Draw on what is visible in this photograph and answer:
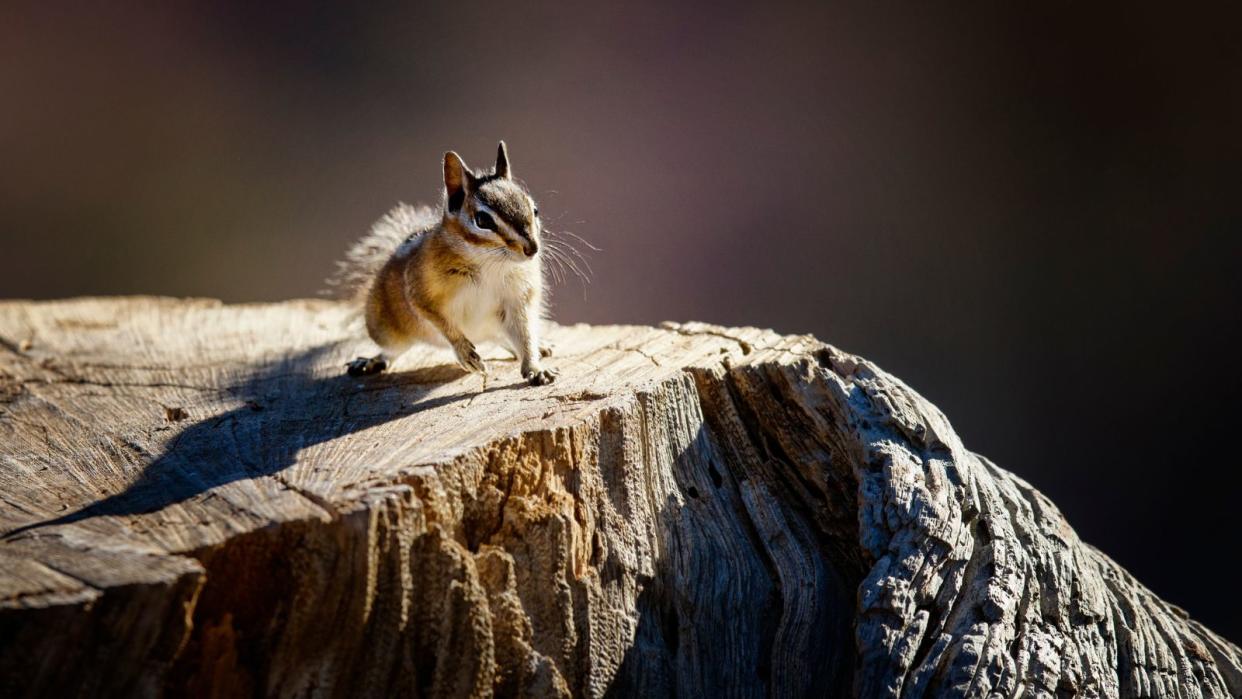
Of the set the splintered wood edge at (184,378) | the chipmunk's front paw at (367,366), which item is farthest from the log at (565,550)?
the chipmunk's front paw at (367,366)

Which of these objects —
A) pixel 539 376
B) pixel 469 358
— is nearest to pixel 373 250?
pixel 469 358

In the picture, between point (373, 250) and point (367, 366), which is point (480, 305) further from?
point (373, 250)

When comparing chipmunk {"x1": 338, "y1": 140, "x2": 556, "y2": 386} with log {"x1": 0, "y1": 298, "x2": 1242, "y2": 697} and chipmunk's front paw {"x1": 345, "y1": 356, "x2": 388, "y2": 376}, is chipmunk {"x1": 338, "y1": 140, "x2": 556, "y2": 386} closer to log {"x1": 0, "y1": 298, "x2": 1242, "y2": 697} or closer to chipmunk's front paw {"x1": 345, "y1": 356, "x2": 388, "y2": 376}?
chipmunk's front paw {"x1": 345, "y1": 356, "x2": 388, "y2": 376}

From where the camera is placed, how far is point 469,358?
99.2 inches

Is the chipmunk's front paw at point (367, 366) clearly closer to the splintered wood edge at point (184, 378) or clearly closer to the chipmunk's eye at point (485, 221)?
the splintered wood edge at point (184, 378)

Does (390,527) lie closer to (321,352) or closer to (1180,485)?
(321,352)

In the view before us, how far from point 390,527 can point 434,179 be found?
421cm

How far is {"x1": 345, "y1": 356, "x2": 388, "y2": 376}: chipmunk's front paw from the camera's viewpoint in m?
2.53

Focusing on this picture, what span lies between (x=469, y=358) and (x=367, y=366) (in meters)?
0.28

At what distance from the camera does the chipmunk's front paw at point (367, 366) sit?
2.53 metres

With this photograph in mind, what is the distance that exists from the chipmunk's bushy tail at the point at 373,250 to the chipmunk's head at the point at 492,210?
0.57 metres

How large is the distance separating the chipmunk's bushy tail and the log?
38.9 inches

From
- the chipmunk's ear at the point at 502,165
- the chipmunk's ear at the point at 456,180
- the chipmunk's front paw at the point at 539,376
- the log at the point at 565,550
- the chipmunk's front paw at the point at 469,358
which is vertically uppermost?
the chipmunk's ear at the point at 502,165

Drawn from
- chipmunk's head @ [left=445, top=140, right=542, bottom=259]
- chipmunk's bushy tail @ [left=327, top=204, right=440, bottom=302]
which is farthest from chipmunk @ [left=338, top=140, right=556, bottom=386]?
chipmunk's bushy tail @ [left=327, top=204, right=440, bottom=302]
